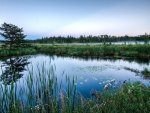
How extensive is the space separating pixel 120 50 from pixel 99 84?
95.5 ft

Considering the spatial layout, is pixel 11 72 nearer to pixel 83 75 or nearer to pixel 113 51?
pixel 83 75

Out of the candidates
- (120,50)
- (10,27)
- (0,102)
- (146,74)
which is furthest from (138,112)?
(10,27)

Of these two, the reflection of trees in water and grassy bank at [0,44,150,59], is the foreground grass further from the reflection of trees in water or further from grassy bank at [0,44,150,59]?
grassy bank at [0,44,150,59]

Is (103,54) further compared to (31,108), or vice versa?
(103,54)

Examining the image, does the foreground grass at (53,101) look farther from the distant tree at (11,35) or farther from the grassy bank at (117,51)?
the distant tree at (11,35)

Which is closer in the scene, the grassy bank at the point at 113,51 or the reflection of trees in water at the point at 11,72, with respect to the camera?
the reflection of trees in water at the point at 11,72

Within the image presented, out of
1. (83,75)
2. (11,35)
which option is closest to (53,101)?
(83,75)

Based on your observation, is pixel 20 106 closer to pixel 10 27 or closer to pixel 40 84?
pixel 40 84

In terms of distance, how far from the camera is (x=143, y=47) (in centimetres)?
4250

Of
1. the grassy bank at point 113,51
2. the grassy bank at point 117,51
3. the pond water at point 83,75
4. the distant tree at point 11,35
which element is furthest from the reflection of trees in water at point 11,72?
the distant tree at point 11,35

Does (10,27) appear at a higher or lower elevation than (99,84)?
higher

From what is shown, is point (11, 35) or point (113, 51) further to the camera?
point (11, 35)

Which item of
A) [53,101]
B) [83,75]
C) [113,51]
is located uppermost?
[53,101]

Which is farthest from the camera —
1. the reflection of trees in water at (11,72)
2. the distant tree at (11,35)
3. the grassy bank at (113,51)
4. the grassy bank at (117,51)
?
the distant tree at (11,35)
